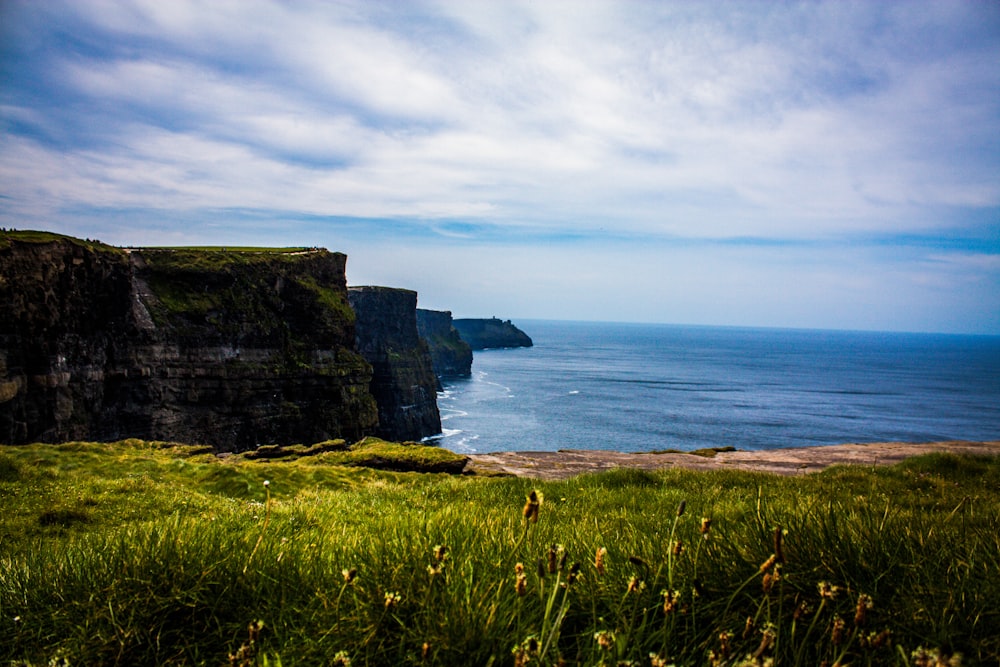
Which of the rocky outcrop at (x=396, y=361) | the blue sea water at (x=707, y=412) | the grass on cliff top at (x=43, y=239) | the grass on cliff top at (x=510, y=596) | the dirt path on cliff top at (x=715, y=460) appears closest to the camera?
the grass on cliff top at (x=510, y=596)

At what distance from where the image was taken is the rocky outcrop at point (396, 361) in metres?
124

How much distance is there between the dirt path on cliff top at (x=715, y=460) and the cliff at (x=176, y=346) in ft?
165

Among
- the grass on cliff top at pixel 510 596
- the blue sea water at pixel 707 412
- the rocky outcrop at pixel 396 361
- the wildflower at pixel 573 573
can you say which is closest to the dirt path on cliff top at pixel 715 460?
the grass on cliff top at pixel 510 596

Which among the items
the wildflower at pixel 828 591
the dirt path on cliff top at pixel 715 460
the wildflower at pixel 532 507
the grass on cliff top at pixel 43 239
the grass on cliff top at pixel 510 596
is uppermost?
the grass on cliff top at pixel 43 239

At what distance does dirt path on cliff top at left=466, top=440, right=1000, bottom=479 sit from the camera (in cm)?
2247

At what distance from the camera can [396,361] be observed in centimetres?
13388

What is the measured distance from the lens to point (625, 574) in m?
2.96

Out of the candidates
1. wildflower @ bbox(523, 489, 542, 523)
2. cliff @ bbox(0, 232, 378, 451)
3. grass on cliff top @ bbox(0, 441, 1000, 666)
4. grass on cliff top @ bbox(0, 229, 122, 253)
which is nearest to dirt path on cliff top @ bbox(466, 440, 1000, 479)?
grass on cliff top @ bbox(0, 441, 1000, 666)

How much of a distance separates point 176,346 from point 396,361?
65.5 meters

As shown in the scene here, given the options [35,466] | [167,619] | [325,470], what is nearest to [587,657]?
[167,619]

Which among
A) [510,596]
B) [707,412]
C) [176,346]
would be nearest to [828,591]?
[510,596]

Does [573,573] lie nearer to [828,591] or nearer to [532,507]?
[532,507]

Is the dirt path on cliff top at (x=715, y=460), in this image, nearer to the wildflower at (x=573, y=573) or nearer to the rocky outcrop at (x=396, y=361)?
the wildflower at (x=573, y=573)

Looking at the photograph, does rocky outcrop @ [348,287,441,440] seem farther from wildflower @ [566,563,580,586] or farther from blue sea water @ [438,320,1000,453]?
wildflower @ [566,563,580,586]
